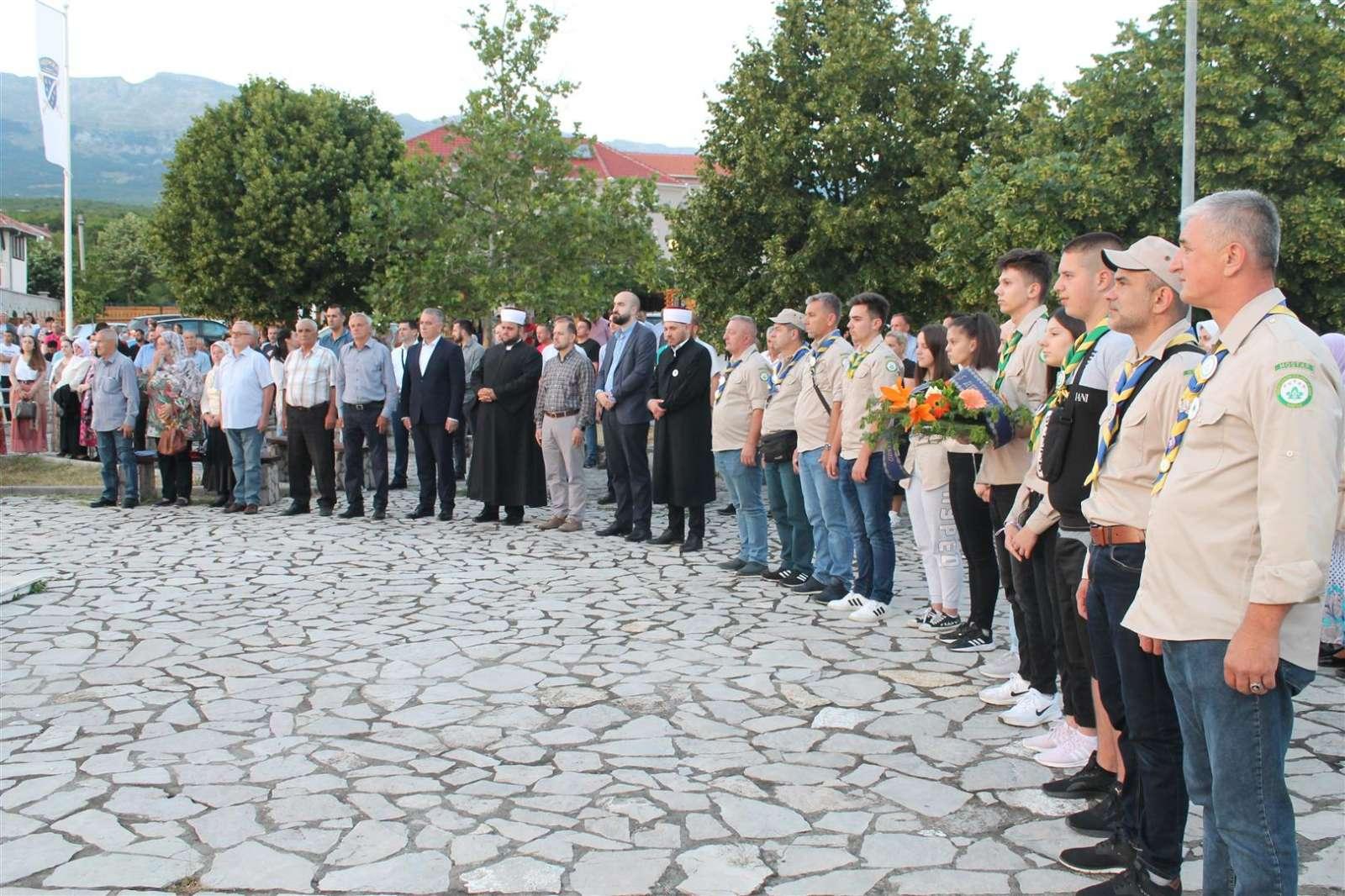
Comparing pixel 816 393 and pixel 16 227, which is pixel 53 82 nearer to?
pixel 816 393

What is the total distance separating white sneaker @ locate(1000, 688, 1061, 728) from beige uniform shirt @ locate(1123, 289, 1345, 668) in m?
Answer: 2.54

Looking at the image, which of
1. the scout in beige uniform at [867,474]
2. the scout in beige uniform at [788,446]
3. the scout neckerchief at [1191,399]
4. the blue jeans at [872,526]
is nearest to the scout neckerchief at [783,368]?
the scout in beige uniform at [788,446]

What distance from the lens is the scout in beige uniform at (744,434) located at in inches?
374

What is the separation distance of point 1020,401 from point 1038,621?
1.11 m

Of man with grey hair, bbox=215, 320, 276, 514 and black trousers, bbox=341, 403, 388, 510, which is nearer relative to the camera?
black trousers, bbox=341, 403, 388, 510

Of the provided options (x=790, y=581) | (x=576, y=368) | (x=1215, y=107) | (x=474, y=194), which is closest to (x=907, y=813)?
(x=790, y=581)

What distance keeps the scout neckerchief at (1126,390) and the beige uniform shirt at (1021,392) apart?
1720 mm

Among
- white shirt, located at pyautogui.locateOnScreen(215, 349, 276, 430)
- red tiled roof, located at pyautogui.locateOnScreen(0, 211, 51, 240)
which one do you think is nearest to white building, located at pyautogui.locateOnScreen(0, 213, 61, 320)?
red tiled roof, located at pyautogui.locateOnScreen(0, 211, 51, 240)

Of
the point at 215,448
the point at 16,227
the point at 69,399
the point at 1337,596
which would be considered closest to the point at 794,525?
the point at 1337,596

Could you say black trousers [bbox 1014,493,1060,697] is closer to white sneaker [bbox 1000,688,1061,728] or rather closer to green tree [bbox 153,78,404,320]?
white sneaker [bbox 1000,688,1061,728]

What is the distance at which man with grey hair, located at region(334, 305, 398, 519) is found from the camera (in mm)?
12766

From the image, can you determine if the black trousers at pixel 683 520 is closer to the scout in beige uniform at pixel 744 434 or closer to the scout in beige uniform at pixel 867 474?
the scout in beige uniform at pixel 744 434

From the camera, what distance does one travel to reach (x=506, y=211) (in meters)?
21.1

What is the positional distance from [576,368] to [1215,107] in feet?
55.5
